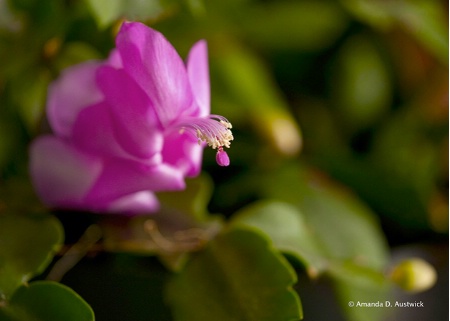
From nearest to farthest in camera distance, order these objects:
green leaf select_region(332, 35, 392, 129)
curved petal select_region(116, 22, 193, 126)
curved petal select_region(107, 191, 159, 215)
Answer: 1. curved petal select_region(116, 22, 193, 126)
2. curved petal select_region(107, 191, 159, 215)
3. green leaf select_region(332, 35, 392, 129)

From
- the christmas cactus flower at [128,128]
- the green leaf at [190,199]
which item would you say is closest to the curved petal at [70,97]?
the christmas cactus flower at [128,128]

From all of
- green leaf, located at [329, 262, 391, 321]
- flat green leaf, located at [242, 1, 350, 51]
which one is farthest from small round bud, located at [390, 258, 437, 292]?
flat green leaf, located at [242, 1, 350, 51]

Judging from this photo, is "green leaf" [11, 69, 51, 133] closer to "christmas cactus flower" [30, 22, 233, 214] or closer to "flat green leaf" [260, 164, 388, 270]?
"christmas cactus flower" [30, 22, 233, 214]

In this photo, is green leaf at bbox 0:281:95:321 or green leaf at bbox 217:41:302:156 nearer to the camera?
green leaf at bbox 0:281:95:321

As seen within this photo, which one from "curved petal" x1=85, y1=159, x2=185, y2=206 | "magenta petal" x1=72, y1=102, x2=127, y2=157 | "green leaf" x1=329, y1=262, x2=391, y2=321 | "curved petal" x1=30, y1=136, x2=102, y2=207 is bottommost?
"green leaf" x1=329, y1=262, x2=391, y2=321

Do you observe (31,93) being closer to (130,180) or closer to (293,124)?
(130,180)

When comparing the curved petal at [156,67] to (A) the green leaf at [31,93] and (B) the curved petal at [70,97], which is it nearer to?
(B) the curved petal at [70,97]

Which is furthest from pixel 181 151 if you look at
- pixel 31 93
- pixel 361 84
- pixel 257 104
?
pixel 361 84

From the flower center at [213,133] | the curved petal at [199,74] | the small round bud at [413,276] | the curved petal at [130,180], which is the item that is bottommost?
the small round bud at [413,276]
